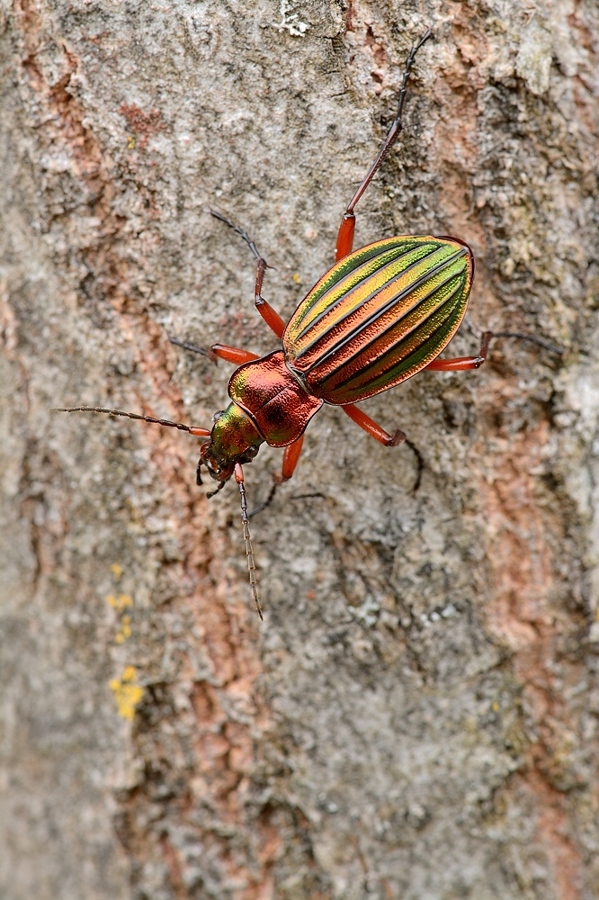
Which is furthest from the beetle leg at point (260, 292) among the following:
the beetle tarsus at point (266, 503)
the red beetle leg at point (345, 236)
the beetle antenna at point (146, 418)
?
the beetle tarsus at point (266, 503)

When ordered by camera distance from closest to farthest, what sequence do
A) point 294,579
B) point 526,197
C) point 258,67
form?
point 258,67, point 526,197, point 294,579

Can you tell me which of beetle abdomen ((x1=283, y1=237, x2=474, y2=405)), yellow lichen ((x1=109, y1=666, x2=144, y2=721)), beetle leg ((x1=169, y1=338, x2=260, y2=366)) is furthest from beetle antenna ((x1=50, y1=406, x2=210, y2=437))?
yellow lichen ((x1=109, y1=666, x2=144, y2=721))

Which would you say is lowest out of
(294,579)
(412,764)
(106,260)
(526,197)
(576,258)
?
(412,764)

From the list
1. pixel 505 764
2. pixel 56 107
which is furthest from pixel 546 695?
pixel 56 107

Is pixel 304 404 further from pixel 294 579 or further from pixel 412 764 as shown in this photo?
pixel 412 764

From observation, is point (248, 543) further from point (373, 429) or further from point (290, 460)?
point (373, 429)

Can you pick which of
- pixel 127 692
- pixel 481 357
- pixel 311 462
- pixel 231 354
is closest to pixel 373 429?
pixel 311 462
